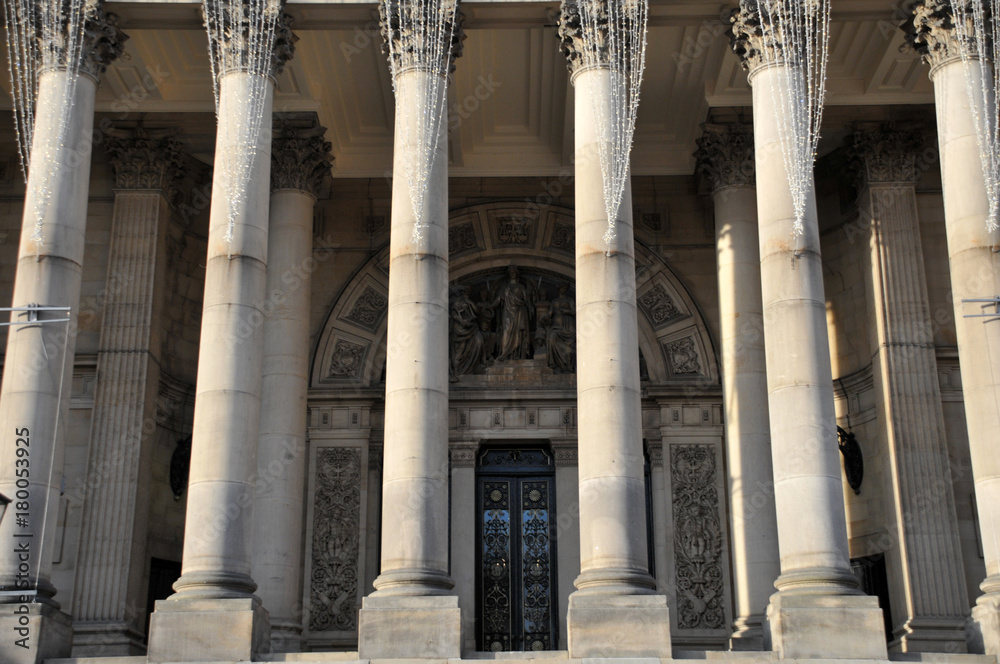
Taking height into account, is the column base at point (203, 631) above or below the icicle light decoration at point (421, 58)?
below

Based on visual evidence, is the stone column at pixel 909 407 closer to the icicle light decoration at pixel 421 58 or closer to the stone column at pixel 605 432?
the stone column at pixel 605 432

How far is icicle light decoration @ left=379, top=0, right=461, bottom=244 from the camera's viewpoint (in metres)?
24.7

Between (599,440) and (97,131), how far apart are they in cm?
1501

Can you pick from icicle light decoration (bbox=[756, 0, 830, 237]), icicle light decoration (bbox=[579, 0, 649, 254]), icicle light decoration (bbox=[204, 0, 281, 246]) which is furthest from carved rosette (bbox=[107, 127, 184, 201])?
icicle light decoration (bbox=[756, 0, 830, 237])

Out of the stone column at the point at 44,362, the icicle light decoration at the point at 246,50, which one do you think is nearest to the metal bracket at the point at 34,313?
Answer: the stone column at the point at 44,362

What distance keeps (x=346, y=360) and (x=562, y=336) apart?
5.33 metres

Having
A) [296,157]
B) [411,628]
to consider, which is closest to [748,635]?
[411,628]

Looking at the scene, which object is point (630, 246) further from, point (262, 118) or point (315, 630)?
point (315, 630)

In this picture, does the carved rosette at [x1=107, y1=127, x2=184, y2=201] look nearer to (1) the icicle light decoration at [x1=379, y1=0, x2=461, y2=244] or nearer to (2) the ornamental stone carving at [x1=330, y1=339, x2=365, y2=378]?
(2) the ornamental stone carving at [x1=330, y1=339, x2=365, y2=378]

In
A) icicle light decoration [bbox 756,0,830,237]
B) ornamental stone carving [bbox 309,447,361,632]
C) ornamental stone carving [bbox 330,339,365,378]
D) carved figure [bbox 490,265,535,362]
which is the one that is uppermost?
icicle light decoration [bbox 756,0,830,237]

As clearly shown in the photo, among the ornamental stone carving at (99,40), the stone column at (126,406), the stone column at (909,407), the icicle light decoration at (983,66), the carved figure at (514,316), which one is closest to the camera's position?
the icicle light decoration at (983,66)

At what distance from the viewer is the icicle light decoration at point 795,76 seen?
2403 cm

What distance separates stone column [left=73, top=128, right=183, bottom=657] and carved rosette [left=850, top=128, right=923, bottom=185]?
15973 millimetres

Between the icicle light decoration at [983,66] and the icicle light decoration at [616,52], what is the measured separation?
238 inches
